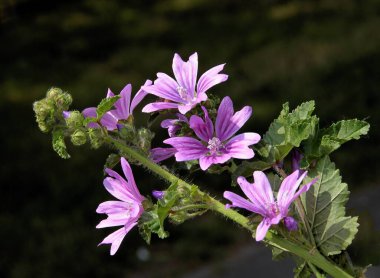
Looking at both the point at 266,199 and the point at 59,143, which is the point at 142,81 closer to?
the point at 59,143

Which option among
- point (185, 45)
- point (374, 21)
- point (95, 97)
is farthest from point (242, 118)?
point (374, 21)

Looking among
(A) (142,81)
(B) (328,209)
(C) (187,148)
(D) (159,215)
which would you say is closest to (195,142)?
(C) (187,148)

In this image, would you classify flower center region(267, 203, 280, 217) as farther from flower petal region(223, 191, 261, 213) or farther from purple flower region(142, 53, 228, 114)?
purple flower region(142, 53, 228, 114)

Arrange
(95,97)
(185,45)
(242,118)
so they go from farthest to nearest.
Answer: (185,45)
(95,97)
(242,118)

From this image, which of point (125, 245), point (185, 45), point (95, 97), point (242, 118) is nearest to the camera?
point (242, 118)

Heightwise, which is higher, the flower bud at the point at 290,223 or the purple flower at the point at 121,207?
the purple flower at the point at 121,207

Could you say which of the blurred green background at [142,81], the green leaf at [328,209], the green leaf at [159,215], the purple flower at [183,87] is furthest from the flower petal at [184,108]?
the blurred green background at [142,81]

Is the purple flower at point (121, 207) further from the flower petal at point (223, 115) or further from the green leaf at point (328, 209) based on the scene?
the green leaf at point (328, 209)

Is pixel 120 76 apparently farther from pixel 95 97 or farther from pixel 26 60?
pixel 26 60
